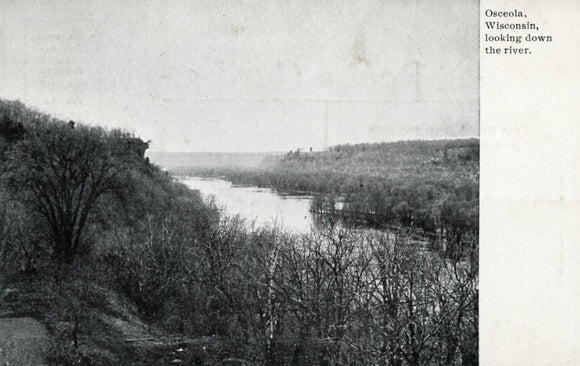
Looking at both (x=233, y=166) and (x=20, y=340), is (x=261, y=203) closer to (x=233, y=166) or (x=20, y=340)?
(x=233, y=166)

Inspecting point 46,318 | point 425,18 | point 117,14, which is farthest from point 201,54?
point 46,318

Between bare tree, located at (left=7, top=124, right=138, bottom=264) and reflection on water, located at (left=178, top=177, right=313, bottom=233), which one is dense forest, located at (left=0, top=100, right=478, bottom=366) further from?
reflection on water, located at (left=178, top=177, right=313, bottom=233)

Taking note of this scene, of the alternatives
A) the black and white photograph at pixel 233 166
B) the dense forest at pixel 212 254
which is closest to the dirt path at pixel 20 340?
the black and white photograph at pixel 233 166

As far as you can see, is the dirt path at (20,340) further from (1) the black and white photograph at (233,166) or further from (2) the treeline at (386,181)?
(2) the treeline at (386,181)

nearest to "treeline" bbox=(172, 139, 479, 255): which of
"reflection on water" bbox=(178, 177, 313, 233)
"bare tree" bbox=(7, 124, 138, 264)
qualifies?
"reflection on water" bbox=(178, 177, 313, 233)
